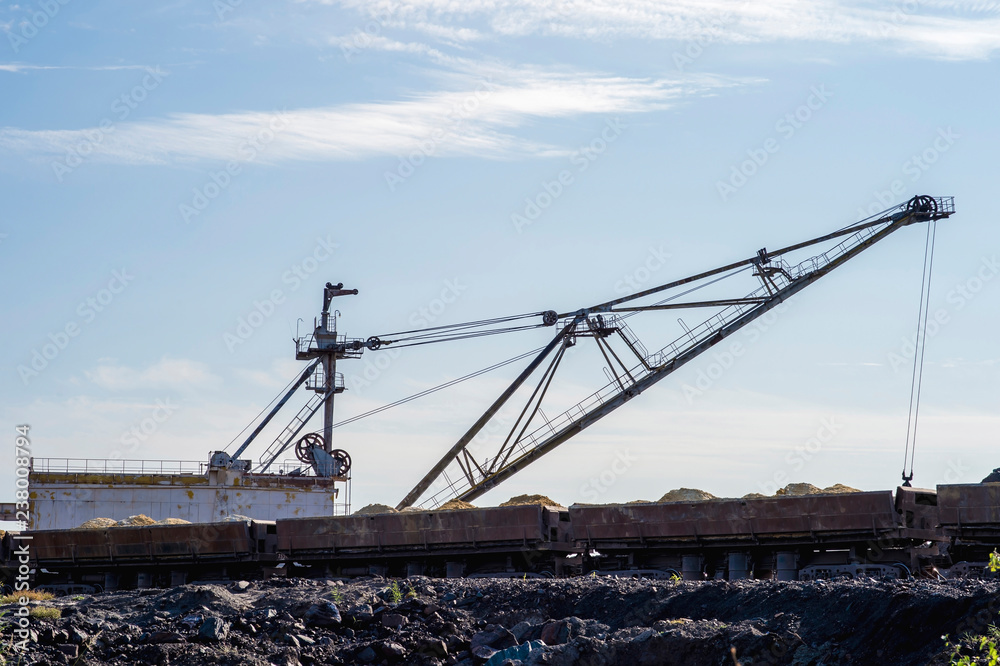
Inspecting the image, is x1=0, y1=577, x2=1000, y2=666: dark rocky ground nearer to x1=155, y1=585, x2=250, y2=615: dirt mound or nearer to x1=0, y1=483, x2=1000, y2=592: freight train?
x1=155, y1=585, x2=250, y2=615: dirt mound

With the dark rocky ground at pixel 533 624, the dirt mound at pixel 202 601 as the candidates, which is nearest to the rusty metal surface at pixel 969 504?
the dark rocky ground at pixel 533 624

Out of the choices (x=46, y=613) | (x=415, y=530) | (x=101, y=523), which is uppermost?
(x=101, y=523)

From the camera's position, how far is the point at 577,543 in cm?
2009

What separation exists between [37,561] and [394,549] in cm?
892

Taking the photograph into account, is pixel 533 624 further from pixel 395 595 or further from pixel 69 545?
pixel 69 545

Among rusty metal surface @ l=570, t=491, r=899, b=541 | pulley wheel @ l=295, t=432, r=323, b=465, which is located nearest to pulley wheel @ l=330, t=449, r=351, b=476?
pulley wheel @ l=295, t=432, r=323, b=465

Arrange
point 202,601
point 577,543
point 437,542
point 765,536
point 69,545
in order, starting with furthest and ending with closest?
point 69,545
point 437,542
point 577,543
point 765,536
point 202,601

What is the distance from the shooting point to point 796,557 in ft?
60.4

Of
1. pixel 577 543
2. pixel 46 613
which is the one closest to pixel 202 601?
pixel 46 613

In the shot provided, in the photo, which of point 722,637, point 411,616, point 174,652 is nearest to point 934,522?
point 722,637

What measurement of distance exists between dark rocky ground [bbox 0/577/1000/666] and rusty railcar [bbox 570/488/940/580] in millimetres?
4293

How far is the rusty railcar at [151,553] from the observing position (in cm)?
2284

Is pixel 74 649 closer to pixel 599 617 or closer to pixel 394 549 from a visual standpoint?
pixel 599 617

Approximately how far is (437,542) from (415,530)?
22.9 inches
